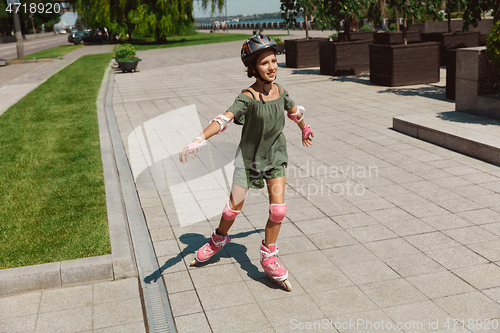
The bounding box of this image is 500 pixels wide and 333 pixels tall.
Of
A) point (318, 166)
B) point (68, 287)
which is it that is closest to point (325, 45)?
point (318, 166)

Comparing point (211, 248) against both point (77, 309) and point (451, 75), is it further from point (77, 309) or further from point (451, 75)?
point (451, 75)

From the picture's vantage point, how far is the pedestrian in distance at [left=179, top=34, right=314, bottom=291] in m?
3.89

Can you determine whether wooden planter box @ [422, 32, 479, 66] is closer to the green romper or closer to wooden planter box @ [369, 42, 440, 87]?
wooden planter box @ [369, 42, 440, 87]

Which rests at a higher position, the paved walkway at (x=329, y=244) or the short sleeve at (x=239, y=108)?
the short sleeve at (x=239, y=108)

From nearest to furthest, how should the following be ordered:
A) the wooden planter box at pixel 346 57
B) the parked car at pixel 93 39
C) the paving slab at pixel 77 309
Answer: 1. the paving slab at pixel 77 309
2. the wooden planter box at pixel 346 57
3. the parked car at pixel 93 39

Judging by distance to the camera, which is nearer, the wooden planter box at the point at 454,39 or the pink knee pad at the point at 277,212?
the pink knee pad at the point at 277,212

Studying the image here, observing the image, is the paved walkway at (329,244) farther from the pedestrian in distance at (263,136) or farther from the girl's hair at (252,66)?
the girl's hair at (252,66)

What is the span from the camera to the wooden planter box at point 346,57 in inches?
680

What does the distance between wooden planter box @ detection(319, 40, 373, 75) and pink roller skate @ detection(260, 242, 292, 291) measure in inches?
556

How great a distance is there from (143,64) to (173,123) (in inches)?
645

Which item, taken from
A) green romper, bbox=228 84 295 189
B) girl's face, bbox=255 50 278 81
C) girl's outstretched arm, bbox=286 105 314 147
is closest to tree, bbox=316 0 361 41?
girl's outstretched arm, bbox=286 105 314 147

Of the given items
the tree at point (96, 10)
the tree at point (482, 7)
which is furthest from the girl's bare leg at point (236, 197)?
the tree at point (96, 10)

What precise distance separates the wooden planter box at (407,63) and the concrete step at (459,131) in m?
4.90

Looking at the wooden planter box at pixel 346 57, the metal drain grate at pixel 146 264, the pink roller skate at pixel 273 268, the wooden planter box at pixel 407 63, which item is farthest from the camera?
the wooden planter box at pixel 346 57
